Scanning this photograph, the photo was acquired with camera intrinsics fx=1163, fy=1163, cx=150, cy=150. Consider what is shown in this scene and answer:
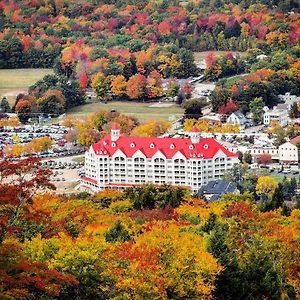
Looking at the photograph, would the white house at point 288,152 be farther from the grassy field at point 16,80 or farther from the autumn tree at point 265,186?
the grassy field at point 16,80

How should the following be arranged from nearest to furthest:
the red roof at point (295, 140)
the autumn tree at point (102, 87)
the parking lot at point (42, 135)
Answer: the red roof at point (295, 140) < the parking lot at point (42, 135) < the autumn tree at point (102, 87)

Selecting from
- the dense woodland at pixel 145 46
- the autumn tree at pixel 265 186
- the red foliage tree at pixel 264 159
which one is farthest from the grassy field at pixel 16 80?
the autumn tree at pixel 265 186

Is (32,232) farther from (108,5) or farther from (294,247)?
(108,5)

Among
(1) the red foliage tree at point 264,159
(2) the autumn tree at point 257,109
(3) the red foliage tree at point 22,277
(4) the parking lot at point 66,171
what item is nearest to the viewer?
(3) the red foliage tree at point 22,277

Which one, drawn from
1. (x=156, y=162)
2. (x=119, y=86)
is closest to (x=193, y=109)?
(x=119, y=86)

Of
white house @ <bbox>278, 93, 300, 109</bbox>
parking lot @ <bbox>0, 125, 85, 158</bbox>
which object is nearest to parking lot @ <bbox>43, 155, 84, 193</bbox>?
parking lot @ <bbox>0, 125, 85, 158</bbox>

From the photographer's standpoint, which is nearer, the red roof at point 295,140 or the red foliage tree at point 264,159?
the red foliage tree at point 264,159
